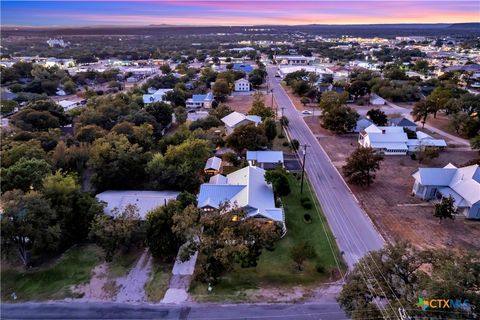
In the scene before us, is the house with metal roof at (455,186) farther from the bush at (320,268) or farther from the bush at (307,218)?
the bush at (320,268)

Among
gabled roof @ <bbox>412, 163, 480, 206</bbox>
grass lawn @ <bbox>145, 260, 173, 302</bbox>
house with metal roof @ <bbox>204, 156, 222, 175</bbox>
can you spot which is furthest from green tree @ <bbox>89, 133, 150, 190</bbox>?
gabled roof @ <bbox>412, 163, 480, 206</bbox>

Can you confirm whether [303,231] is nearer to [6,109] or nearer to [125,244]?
[125,244]

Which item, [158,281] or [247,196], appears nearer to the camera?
[158,281]

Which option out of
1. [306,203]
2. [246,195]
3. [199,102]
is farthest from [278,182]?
[199,102]

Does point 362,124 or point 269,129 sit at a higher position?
point 269,129

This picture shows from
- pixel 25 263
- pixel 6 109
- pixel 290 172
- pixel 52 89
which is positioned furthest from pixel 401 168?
pixel 52 89

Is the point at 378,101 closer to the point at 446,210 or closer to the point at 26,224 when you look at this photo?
the point at 446,210

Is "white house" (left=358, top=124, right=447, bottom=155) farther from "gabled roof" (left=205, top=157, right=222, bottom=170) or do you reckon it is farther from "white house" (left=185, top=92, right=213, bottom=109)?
"white house" (left=185, top=92, right=213, bottom=109)
